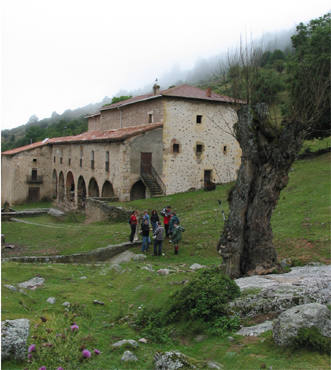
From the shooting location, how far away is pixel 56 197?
48.8 meters

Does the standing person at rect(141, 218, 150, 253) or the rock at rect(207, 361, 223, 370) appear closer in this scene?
the rock at rect(207, 361, 223, 370)

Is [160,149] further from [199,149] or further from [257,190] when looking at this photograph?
[257,190]

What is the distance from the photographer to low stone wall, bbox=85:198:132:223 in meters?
24.3

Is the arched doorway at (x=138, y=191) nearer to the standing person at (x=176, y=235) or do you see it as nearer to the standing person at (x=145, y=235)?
the standing person at (x=145, y=235)

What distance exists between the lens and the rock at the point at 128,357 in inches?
222

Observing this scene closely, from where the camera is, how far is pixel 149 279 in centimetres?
1076

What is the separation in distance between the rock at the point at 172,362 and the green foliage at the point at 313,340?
1.50m

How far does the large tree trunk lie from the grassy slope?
69.6 inches

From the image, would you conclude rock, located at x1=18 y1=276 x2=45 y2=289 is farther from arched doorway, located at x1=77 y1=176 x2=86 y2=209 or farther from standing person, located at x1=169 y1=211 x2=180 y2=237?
arched doorway, located at x1=77 y1=176 x2=86 y2=209

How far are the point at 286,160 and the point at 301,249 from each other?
188 inches

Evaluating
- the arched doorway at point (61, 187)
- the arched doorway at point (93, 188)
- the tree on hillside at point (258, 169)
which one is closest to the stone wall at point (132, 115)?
the arched doorway at point (93, 188)

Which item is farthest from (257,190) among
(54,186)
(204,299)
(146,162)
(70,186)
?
(54,186)

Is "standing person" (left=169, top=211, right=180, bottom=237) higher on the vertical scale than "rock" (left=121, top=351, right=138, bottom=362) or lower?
higher

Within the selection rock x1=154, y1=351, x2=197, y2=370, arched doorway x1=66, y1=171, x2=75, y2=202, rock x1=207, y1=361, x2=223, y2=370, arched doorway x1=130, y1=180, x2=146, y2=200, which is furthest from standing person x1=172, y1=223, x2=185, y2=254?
arched doorway x1=66, y1=171, x2=75, y2=202
